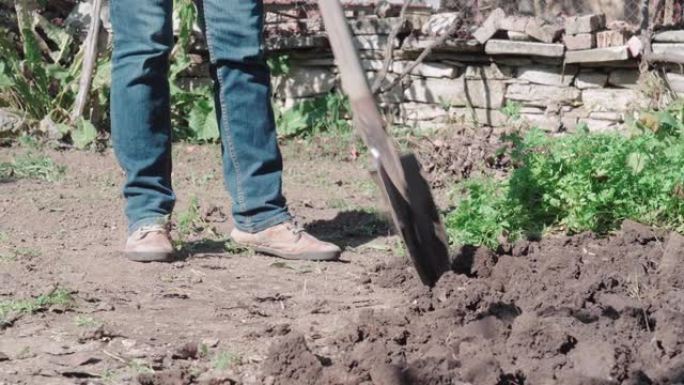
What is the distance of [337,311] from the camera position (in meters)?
3.49

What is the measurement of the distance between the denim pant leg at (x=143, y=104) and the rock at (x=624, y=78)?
11.7ft

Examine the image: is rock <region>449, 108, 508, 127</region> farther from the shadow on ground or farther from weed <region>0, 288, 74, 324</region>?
weed <region>0, 288, 74, 324</region>

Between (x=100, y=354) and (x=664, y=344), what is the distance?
1.50m

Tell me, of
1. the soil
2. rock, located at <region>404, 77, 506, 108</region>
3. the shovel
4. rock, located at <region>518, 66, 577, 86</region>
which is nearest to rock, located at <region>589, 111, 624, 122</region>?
rock, located at <region>518, 66, 577, 86</region>

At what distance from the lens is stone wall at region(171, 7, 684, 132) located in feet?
22.4

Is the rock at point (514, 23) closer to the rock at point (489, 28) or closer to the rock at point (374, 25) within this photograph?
the rock at point (489, 28)

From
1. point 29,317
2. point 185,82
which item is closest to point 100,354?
point 29,317

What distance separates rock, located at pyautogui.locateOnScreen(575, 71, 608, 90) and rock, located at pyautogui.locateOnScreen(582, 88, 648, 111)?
4cm

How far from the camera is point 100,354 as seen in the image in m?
3.02

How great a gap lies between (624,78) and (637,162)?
2515 mm

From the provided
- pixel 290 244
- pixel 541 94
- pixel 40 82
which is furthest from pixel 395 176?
pixel 40 82

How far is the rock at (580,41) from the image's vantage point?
22.5 ft

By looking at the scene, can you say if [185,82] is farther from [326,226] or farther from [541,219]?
[541,219]

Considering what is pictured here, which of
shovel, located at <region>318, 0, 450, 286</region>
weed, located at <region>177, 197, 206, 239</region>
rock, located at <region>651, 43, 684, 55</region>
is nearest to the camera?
shovel, located at <region>318, 0, 450, 286</region>
